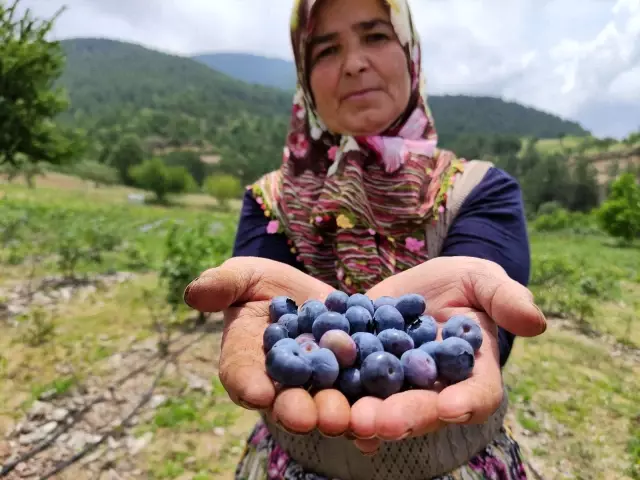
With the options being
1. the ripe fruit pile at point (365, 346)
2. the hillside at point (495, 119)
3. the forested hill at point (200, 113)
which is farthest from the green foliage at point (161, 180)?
the hillside at point (495, 119)

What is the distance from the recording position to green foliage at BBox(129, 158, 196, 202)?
49.3 meters

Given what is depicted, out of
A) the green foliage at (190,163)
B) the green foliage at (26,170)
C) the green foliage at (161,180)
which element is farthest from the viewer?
the green foliage at (190,163)

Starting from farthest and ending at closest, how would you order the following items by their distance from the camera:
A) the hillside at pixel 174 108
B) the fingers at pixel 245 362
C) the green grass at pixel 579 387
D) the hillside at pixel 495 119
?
1. the hillside at pixel 495 119
2. the hillside at pixel 174 108
3. the green grass at pixel 579 387
4. the fingers at pixel 245 362

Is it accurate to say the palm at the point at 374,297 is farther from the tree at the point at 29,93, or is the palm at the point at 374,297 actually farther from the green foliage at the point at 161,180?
the green foliage at the point at 161,180

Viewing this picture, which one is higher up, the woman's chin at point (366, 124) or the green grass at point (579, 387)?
the woman's chin at point (366, 124)

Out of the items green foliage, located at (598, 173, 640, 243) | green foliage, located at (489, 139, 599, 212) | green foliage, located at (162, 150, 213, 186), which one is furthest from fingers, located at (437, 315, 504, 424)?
green foliage, located at (162, 150, 213, 186)

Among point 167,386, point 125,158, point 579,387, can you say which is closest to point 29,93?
point 167,386

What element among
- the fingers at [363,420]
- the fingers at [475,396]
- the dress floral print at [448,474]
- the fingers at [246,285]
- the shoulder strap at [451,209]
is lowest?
the dress floral print at [448,474]

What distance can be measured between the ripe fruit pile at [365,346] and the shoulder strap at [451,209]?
0.34 meters

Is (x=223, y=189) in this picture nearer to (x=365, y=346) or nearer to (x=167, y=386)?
(x=167, y=386)

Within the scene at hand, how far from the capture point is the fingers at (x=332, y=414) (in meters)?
0.97

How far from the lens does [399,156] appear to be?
1688 millimetres

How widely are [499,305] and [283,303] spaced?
1.82ft

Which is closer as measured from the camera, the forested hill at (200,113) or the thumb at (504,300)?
the thumb at (504,300)
